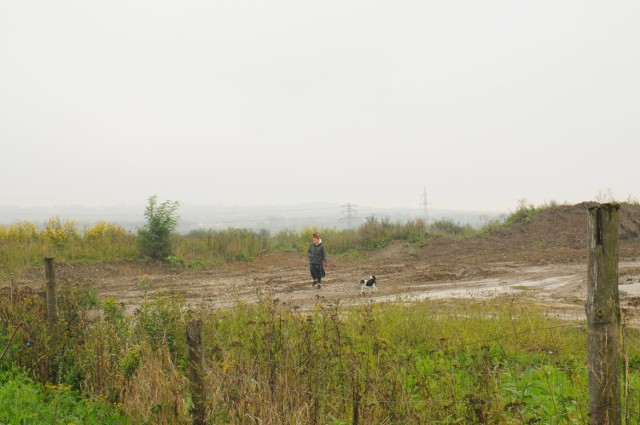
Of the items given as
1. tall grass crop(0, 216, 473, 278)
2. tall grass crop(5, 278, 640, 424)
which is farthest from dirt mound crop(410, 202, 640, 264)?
tall grass crop(5, 278, 640, 424)

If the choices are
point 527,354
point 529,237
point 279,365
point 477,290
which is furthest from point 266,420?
point 529,237

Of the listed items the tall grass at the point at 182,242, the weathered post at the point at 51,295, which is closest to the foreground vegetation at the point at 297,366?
the weathered post at the point at 51,295

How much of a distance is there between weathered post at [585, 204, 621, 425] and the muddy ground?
649cm

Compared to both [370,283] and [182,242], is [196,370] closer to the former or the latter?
[370,283]

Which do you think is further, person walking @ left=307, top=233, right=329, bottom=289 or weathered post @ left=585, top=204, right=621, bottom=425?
person walking @ left=307, top=233, right=329, bottom=289

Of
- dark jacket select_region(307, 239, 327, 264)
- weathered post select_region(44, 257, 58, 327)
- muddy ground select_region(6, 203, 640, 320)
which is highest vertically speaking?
weathered post select_region(44, 257, 58, 327)

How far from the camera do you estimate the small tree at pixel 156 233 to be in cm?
2448

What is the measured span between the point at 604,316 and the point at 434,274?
53.9ft

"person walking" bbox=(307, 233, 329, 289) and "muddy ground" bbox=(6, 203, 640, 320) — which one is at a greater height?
"person walking" bbox=(307, 233, 329, 289)

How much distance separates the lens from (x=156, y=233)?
24.5m

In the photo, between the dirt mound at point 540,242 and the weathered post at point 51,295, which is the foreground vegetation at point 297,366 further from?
the dirt mound at point 540,242

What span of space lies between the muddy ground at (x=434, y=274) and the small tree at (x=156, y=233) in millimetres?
960

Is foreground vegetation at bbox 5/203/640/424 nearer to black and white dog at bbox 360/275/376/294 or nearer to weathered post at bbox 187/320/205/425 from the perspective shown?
weathered post at bbox 187/320/205/425

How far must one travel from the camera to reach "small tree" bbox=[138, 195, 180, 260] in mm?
24484
